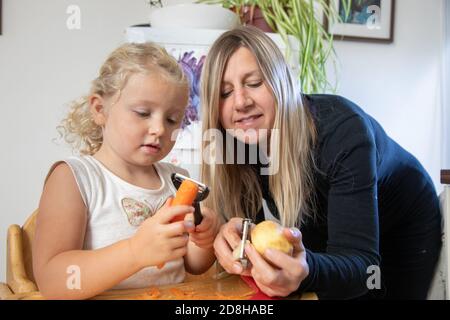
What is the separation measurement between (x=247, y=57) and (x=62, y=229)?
35cm

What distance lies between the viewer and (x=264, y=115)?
651 mm

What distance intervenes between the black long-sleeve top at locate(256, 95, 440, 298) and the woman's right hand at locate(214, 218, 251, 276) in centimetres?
9

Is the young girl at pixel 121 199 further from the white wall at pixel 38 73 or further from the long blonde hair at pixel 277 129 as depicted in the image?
the white wall at pixel 38 73

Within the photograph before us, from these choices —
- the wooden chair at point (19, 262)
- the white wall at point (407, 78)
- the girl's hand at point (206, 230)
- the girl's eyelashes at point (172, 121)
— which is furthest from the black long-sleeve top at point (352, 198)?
the white wall at point (407, 78)

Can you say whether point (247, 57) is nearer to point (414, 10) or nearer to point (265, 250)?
point (265, 250)

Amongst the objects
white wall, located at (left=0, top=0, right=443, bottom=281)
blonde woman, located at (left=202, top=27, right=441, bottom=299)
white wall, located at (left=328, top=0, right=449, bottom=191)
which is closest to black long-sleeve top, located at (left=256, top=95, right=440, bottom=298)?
blonde woman, located at (left=202, top=27, right=441, bottom=299)

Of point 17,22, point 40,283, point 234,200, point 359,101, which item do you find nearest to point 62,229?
point 40,283

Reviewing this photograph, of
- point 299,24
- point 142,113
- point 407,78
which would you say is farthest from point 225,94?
point 407,78

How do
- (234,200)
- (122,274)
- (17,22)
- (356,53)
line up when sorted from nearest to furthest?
(122,274)
(234,200)
(17,22)
(356,53)

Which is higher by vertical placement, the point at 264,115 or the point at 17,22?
the point at 17,22

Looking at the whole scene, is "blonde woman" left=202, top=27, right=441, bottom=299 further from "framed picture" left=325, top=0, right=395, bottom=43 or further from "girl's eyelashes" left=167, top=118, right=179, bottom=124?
"framed picture" left=325, top=0, right=395, bottom=43

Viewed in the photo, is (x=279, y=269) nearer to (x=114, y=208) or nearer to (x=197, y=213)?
(x=197, y=213)

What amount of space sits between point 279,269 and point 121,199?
0.73 ft

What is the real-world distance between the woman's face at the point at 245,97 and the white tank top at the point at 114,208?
16cm
